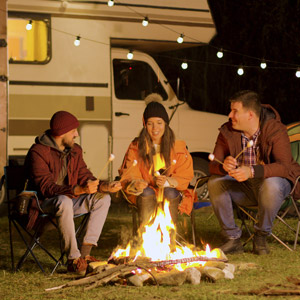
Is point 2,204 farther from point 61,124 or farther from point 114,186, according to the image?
point 114,186

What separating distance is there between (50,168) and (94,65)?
3.11m

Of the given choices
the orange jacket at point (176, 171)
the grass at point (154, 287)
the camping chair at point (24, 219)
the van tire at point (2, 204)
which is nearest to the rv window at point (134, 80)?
the van tire at point (2, 204)

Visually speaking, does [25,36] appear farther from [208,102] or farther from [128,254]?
[208,102]

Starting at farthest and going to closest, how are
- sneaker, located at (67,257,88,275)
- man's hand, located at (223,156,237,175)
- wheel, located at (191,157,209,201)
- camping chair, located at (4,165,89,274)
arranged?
wheel, located at (191,157,209,201) → man's hand, located at (223,156,237,175) → camping chair, located at (4,165,89,274) → sneaker, located at (67,257,88,275)

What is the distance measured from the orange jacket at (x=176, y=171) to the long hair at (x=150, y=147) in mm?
34

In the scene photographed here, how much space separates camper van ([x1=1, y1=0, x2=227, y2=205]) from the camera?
760 centimetres

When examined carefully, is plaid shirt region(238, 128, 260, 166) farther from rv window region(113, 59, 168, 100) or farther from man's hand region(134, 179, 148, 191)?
rv window region(113, 59, 168, 100)

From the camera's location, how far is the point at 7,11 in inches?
289

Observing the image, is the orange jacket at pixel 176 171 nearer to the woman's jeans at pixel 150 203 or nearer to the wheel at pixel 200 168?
the woman's jeans at pixel 150 203

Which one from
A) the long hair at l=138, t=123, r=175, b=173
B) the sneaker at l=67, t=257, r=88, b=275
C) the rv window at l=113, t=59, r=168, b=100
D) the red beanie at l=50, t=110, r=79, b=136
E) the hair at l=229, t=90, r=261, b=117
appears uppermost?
the rv window at l=113, t=59, r=168, b=100

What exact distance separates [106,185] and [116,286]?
85cm

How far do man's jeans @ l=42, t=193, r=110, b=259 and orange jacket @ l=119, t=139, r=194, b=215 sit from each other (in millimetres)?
373

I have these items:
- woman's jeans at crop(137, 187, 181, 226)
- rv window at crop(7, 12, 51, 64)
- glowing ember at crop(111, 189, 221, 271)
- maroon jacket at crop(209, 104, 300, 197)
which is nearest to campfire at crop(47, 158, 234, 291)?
glowing ember at crop(111, 189, 221, 271)

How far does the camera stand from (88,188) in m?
4.67
